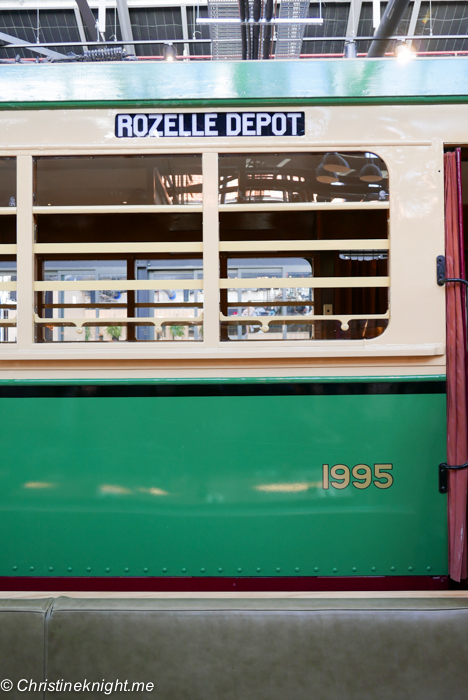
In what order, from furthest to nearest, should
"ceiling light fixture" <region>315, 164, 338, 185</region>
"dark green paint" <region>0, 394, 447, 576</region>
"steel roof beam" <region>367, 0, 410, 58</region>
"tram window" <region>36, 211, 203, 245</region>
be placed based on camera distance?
"steel roof beam" <region>367, 0, 410, 58</region> → "tram window" <region>36, 211, 203, 245</region> → "ceiling light fixture" <region>315, 164, 338, 185</region> → "dark green paint" <region>0, 394, 447, 576</region>

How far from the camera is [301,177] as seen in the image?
2.20 metres

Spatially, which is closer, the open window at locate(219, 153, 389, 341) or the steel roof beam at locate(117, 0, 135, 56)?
the open window at locate(219, 153, 389, 341)

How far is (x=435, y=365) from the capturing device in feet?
6.78

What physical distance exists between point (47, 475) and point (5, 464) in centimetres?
19

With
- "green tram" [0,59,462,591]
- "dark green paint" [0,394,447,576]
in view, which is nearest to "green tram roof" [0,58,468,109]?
"green tram" [0,59,462,591]

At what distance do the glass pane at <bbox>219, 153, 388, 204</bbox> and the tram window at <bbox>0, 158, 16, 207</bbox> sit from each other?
927 mm

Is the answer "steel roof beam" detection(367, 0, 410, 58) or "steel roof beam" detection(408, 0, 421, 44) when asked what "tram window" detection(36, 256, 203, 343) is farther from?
"steel roof beam" detection(408, 0, 421, 44)

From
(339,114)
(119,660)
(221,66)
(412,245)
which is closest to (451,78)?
(339,114)

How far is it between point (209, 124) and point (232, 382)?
1.12 m

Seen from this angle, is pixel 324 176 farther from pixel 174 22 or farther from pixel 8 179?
pixel 174 22

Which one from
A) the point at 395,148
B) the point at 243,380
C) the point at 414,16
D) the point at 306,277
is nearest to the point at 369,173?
the point at 395,148

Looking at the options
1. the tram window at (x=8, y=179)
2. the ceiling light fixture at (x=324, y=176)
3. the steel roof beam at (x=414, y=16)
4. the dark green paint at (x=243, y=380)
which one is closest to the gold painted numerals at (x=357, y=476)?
the dark green paint at (x=243, y=380)

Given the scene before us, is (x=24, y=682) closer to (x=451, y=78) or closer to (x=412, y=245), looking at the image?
(x=412, y=245)

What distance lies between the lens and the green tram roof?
206 centimetres
